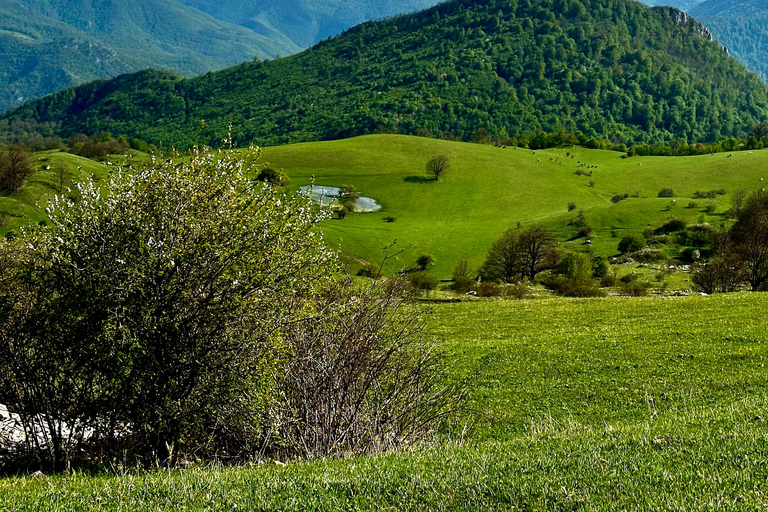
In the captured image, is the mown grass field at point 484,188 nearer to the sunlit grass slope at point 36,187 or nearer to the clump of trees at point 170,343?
the sunlit grass slope at point 36,187

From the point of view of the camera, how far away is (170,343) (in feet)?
36.6

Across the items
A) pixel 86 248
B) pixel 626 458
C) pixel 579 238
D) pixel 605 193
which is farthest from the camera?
pixel 605 193

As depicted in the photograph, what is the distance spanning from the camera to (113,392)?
1120cm

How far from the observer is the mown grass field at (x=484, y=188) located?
315 feet

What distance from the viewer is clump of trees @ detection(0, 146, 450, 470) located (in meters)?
10.9

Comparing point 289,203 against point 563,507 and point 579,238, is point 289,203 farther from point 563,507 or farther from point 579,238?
point 579,238

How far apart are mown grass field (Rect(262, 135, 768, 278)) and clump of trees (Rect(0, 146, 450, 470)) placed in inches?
2887

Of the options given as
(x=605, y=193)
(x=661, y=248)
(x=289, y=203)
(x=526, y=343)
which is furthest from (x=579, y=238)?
(x=289, y=203)

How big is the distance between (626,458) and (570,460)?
77 centimetres

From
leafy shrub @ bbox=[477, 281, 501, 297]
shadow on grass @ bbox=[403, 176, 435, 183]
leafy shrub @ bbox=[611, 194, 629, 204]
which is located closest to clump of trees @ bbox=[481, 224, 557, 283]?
leafy shrub @ bbox=[477, 281, 501, 297]

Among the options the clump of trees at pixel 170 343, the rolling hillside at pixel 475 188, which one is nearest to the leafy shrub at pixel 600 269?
the rolling hillside at pixel 475 188

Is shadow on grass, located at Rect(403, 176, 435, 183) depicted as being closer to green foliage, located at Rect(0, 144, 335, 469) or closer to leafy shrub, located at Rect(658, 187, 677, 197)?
leafy shrub, located at Rect(658, 187, 677, 197)

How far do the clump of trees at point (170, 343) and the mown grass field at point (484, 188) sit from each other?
7334 centimetres

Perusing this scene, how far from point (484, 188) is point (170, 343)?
4931 inches
